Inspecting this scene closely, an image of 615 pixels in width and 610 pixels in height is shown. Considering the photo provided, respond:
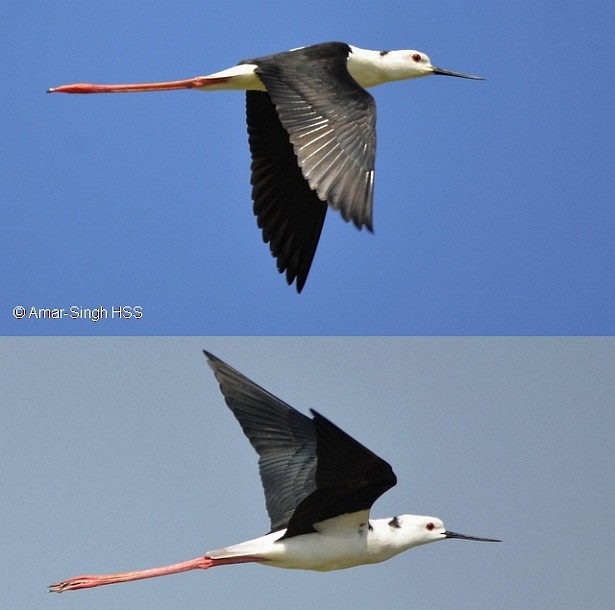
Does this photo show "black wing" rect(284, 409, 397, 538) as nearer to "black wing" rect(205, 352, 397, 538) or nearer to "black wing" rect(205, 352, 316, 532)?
"black wing" rect(205, 352, 397, 538)

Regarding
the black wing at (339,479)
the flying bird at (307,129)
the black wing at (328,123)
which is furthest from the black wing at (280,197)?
the black wing at (339,479)

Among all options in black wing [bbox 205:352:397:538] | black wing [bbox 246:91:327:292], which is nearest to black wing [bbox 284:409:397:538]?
black wing [bbox 205:352:397:538]

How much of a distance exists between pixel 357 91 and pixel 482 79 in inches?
62.6

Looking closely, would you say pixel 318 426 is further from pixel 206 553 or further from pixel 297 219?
pixel 297 219

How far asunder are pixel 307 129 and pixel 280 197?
45.0 inches

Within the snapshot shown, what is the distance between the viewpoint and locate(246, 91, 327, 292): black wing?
683 centimetres

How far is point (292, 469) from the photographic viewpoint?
667 centimetres

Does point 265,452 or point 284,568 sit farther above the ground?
point 265,452

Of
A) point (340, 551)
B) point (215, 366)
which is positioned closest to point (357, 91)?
point (215, 366)

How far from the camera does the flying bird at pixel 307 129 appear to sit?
5574 mm

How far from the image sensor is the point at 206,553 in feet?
20.9

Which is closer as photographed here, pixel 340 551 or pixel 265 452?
pixel 340 551

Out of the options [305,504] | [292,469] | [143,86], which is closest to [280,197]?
[143,86]

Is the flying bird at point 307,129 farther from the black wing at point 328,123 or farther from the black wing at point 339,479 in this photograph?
the black wing at point 339,479
